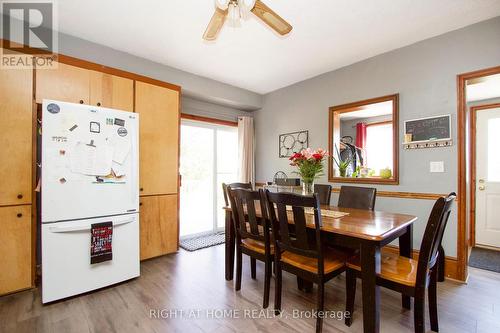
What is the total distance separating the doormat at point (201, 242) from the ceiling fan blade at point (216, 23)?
271 cm

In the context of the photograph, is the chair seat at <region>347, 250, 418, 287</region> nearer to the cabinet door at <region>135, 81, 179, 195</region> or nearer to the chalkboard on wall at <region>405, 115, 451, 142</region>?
the chalkboard on wall at <region>405, 115, 451, 142</region>

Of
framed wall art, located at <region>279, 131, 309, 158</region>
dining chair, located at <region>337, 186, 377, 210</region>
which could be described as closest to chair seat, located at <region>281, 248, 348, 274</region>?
dining chair, located at <region>337, 186, 377, 210</region>

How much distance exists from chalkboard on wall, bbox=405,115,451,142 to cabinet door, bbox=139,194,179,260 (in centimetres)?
309

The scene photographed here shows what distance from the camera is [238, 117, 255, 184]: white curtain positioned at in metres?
4.45

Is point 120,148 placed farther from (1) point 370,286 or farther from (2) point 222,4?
(1) point 370,286

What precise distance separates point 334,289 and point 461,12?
9.50 ft

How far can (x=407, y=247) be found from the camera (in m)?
2.00

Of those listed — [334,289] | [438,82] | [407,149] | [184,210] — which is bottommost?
[334,289]

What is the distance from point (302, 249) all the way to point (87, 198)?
76.1 inches

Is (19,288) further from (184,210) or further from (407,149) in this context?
(407,149)

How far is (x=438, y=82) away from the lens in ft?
8.50

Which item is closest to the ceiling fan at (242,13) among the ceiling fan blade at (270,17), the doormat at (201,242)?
the ceiling fan blade at (270,17)

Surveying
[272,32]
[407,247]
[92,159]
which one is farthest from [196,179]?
[407,247]

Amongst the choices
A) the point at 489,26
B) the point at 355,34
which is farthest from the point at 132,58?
the point at 489,26
